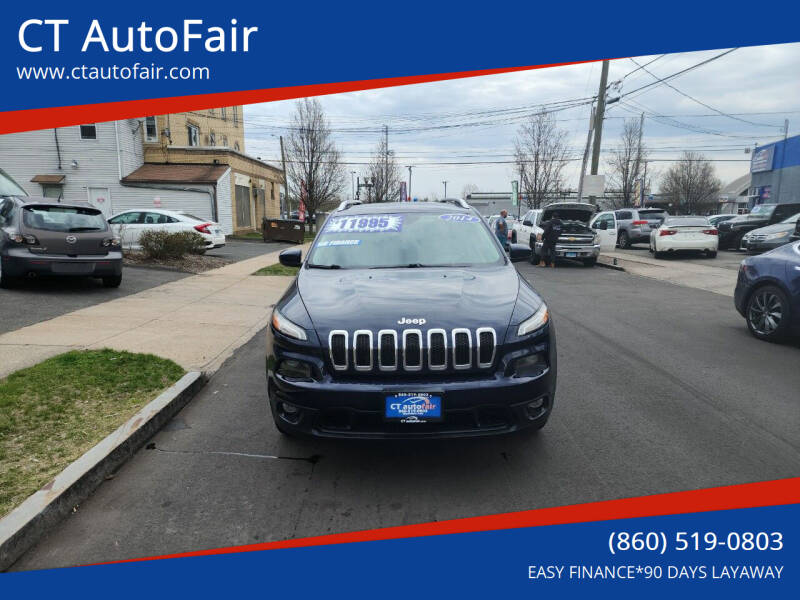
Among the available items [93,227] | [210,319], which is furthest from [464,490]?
[93,227]

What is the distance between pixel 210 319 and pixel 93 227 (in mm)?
3420

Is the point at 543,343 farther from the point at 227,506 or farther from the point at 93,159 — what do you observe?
the point at 93,159

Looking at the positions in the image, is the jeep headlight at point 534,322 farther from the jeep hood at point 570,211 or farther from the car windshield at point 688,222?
the car windshield at point 688,222

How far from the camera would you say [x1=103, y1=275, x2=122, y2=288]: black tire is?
10.3 meters

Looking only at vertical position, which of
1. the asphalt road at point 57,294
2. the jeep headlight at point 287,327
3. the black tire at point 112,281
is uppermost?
the jeep headlight at point 287,327

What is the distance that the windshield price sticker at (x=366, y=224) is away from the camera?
502 cm

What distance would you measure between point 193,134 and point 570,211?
2541cm

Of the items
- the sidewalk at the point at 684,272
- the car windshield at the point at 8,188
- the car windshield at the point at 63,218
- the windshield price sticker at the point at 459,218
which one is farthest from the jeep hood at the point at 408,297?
the sidewalk at the point at 684,272

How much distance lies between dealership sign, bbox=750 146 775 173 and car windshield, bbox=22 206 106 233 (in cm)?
4012

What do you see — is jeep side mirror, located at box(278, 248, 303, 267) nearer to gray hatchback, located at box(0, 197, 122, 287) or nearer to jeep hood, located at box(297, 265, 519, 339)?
jeep hood, located at box(297, 265, 519, 339)

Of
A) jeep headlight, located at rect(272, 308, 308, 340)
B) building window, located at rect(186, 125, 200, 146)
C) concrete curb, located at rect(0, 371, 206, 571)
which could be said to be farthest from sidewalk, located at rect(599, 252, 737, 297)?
building window, located at rect(186, 125, 200, 146)

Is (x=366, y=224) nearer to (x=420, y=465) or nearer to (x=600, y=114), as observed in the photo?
(x=420, y=465)

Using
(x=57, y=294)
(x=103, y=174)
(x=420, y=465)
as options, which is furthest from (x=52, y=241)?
(x=103, y=174)

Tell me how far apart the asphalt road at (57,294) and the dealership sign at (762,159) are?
38.1 m
